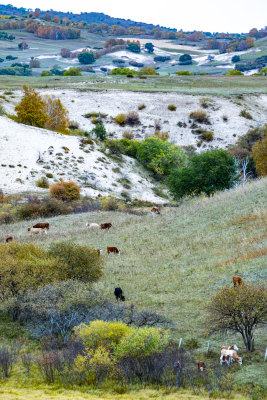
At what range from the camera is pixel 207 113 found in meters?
86.2

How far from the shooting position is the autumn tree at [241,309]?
1363cm

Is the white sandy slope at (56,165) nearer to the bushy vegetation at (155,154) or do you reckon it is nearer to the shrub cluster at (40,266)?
the bushy vegetation at (155,154)

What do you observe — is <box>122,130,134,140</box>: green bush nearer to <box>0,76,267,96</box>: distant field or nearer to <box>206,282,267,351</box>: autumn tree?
<box>0,76,267,96</box>: distant field

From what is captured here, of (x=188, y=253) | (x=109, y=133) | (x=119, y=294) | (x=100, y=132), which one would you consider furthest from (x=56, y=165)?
(x=119, y=294)

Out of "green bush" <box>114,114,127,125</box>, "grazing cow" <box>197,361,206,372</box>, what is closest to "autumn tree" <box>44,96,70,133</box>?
"green bush" <box>114,114,127,125</box>

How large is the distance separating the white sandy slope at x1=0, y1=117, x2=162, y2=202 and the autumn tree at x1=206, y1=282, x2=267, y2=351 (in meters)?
40.5

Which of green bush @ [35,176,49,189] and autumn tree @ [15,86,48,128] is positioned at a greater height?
autumn tree @ [15,86,48,128]

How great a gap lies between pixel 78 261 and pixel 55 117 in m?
56.7

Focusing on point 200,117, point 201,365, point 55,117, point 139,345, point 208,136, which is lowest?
point 208,136

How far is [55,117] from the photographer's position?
246 feet

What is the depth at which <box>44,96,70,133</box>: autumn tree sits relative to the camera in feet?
243

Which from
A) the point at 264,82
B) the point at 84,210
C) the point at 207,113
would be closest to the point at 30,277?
the point at 84,210

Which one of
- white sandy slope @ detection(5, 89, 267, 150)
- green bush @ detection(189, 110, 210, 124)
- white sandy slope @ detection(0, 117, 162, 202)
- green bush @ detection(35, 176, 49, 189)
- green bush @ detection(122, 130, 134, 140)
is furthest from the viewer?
green bush @ detection(189, 110, 210, 124)

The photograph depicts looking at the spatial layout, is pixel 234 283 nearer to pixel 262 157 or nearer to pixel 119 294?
pixel 119 294
